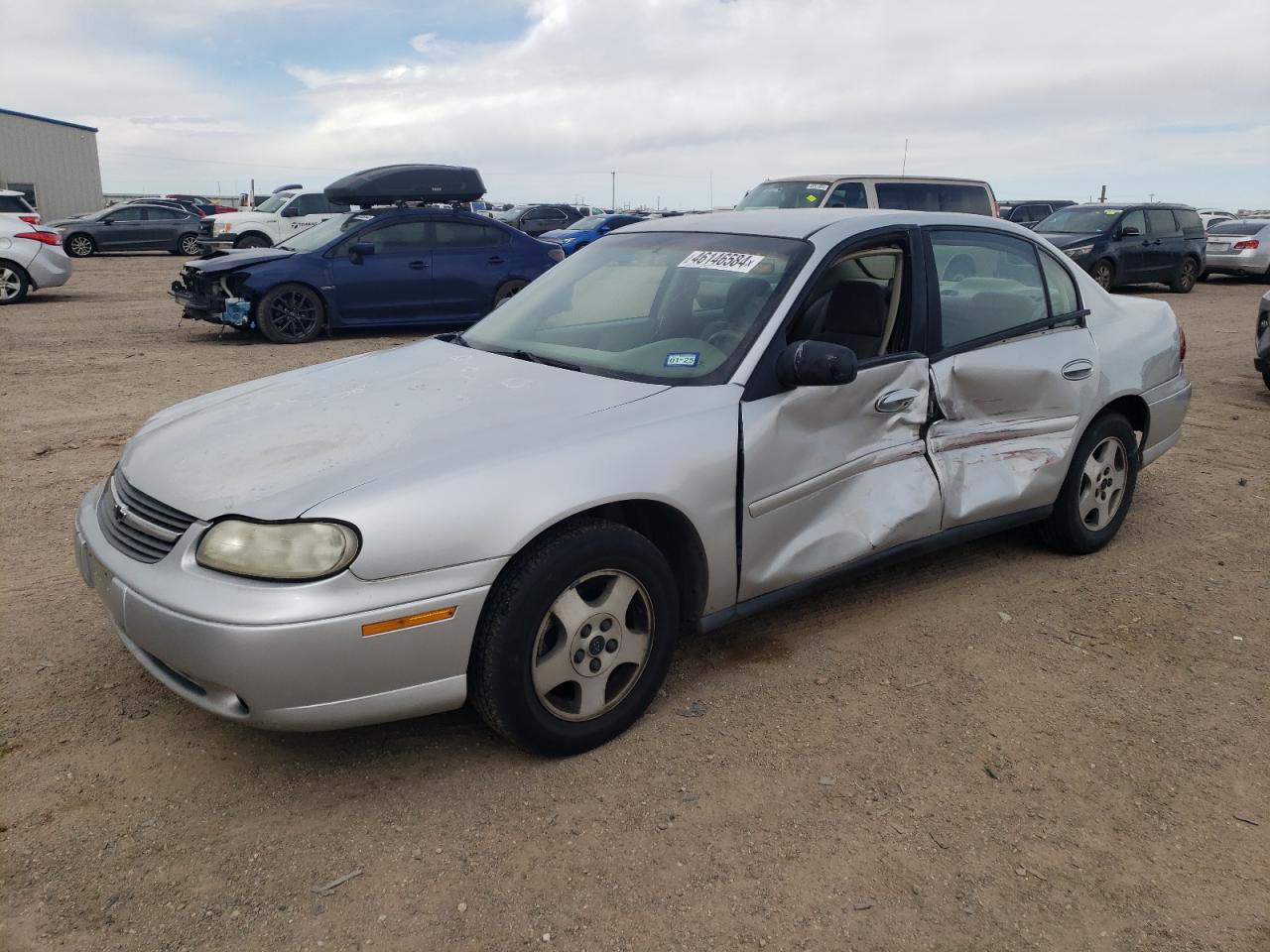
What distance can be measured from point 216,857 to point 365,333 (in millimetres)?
9887

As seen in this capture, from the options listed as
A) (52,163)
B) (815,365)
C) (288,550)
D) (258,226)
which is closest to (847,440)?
(815,365)

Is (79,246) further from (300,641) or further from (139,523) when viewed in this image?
(300,641)

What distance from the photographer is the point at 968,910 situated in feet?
7.79

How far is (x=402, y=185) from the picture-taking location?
1128 cm

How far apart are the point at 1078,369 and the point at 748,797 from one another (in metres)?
2.54

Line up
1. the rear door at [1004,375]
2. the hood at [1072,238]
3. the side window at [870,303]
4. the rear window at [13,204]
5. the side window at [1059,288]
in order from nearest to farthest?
1. the side window at [870,303]
2. the rear door at [1004,375]
3. the side window at [1059,288]
4. the hood at [1072,238]
5. the rear window at [13,204]

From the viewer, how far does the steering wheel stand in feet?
10.9

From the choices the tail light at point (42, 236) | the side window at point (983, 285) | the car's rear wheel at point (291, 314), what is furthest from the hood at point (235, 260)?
the side window at point (983, 285)

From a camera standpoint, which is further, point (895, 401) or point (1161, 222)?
point (1161, 222)

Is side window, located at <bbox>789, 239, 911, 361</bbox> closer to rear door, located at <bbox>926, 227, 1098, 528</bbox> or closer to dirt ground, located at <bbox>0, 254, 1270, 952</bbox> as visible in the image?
rear door, located at <bbox>926, 227, 1098, 528</bbox>

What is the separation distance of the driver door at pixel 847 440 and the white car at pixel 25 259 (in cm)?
1369

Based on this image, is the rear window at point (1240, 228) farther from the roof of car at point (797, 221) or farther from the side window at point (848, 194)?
the roof of car at point (797, 221)

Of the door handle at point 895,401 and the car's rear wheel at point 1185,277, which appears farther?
the car's rear wheel at point 1185,277

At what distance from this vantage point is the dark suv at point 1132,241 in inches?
669
